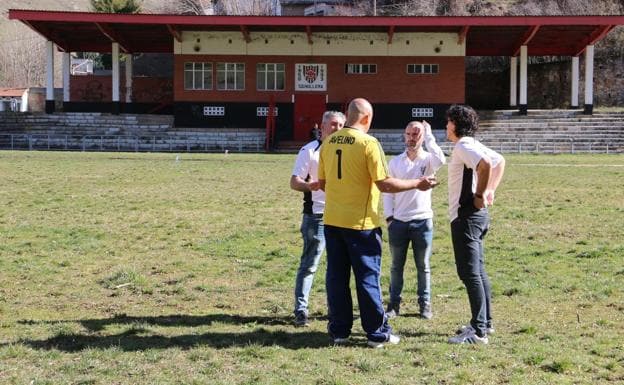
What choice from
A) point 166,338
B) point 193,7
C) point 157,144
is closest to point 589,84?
point 157,144

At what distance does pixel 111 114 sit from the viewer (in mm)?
40406

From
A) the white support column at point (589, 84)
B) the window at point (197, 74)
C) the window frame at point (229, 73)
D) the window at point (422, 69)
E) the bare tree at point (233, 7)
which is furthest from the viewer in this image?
the bare tree at point (233, 7)

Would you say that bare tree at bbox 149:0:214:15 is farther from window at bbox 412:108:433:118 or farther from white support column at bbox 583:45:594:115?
white support column at bbox 583:45:594:115

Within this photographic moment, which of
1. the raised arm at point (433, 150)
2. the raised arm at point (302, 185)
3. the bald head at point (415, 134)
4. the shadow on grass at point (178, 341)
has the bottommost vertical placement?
the shadow on grass at point (178, 341)

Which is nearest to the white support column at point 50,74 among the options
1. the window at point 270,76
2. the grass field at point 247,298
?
the window at point 270,76

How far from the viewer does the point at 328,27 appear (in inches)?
1497

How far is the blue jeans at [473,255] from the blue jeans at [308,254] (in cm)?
120

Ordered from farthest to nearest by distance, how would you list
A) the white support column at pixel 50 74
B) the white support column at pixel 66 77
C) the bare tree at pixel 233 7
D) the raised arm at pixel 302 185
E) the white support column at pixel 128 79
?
the bare tree at pixel 233 7 < the white support column at pixel 128 79 < the white support column at pixel 66 77 < the white support column at pixel 50 74 < the raised arm at pixel 302 185

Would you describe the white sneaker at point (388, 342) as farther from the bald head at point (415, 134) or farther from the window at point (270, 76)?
the window at point (270, 76)

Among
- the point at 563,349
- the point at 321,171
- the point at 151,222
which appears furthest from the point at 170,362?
the point at 151,222

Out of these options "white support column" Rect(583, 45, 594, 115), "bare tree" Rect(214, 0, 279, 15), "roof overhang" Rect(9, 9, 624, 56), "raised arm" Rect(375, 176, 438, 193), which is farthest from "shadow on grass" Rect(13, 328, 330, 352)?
"bare tree" Rect(214, 0, 279, 15)

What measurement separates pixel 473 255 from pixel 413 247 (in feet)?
3.45

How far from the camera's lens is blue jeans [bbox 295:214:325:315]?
20.9ft

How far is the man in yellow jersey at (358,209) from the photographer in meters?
5.50
